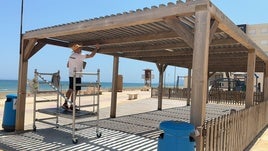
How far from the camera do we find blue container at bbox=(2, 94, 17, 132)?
8.32m

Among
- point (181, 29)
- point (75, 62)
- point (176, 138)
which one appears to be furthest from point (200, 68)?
point (75, 62)

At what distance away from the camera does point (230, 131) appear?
5.91m

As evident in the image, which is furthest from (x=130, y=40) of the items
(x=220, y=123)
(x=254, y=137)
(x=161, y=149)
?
(x=254, y=137)

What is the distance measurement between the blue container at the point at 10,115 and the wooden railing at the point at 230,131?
6.09 metres

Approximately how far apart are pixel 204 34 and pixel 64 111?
5089 millimetres

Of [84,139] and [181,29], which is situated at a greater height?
[181,29]

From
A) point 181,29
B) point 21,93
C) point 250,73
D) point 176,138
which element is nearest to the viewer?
point 176,138

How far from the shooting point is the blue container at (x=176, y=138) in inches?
158

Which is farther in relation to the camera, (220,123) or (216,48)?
(216,48)

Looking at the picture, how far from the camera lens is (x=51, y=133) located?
8.15 m

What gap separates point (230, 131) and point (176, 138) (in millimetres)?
2392

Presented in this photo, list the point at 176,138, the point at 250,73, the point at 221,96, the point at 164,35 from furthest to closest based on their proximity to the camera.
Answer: the point at 221,96, the point at 250,73, the point at 164,35, the point at 176,138

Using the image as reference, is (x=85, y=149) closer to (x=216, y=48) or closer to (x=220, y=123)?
(x=220, y=123)

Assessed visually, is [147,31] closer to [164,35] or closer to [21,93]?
[164,35]
